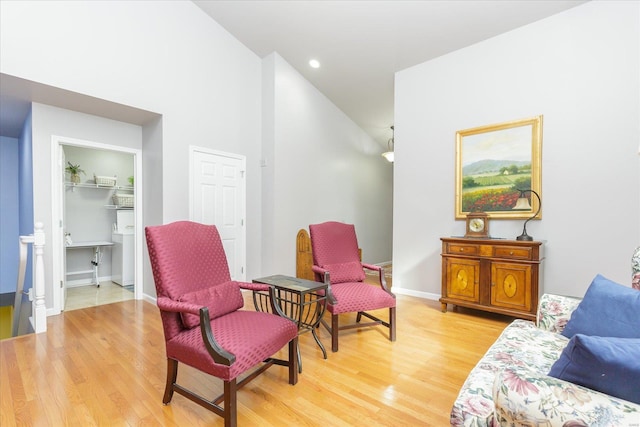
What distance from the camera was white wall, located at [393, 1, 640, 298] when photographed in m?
2.92

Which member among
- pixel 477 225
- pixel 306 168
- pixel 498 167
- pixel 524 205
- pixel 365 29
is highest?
pixel 365 29

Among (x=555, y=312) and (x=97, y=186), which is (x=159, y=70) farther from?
(x=555, y=312)

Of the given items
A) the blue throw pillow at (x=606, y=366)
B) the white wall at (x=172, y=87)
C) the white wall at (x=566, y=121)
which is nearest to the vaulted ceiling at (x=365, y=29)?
the white wall at (x=566, y=121)

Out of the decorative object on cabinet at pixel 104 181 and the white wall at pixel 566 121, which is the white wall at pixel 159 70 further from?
the white wall at pixel 566 121

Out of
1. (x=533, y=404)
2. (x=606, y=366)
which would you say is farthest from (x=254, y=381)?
(x=606, y=366)

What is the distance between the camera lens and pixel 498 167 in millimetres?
3605

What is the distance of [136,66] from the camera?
3.52 meters

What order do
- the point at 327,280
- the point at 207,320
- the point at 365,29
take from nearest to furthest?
the point at 207,320 → the point at 327,280 → the point at 365,29

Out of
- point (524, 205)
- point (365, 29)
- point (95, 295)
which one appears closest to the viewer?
point (524, 205)

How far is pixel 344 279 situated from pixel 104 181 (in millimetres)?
4404

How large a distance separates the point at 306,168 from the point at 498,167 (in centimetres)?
292

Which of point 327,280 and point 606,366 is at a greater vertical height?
point 606,366

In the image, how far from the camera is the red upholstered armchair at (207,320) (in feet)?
5.22

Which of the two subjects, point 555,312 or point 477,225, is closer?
point 555,312
